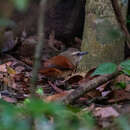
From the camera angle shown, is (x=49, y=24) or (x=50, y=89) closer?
(x=50, y=89)

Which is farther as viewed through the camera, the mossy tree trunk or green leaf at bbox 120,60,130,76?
the mossy tree trunk

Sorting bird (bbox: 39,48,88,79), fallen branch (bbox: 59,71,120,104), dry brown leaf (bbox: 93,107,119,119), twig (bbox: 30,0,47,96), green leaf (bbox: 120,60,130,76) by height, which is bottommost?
bird (bbox: 39,48,88,79)

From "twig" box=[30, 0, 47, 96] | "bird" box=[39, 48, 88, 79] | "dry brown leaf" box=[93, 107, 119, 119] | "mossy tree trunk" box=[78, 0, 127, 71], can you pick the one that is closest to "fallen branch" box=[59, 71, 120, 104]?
"dry brown leaf" box=[93, 107, 119, 119]

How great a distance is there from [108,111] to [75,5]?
19.5 ft

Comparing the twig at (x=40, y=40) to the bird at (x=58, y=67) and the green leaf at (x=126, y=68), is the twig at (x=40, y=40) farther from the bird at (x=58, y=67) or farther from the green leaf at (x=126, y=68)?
the bird at (x=58, y=67)

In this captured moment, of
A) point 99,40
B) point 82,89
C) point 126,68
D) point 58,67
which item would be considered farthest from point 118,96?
point 58,67

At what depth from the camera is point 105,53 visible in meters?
4.68

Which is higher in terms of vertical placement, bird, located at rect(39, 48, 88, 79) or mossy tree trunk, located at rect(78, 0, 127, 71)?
mossy tree trunk, located at rect(78, 0, 127, 71)

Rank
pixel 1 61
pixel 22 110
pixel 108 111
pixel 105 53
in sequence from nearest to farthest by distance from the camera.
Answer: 1. pixel 22 110
2. pixel 108 111
3. pixel 105 53
4. pixel 1 61

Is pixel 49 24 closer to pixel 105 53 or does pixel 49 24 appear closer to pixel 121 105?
pixel 105 53

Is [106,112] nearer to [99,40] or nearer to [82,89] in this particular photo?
[82,89]

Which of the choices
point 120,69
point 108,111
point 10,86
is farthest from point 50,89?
point 108,111

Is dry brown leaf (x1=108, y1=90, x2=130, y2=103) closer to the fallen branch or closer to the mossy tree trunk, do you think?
the fallen branch

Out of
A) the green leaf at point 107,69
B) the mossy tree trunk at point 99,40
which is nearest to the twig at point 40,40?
the green leaf at point 107,69
